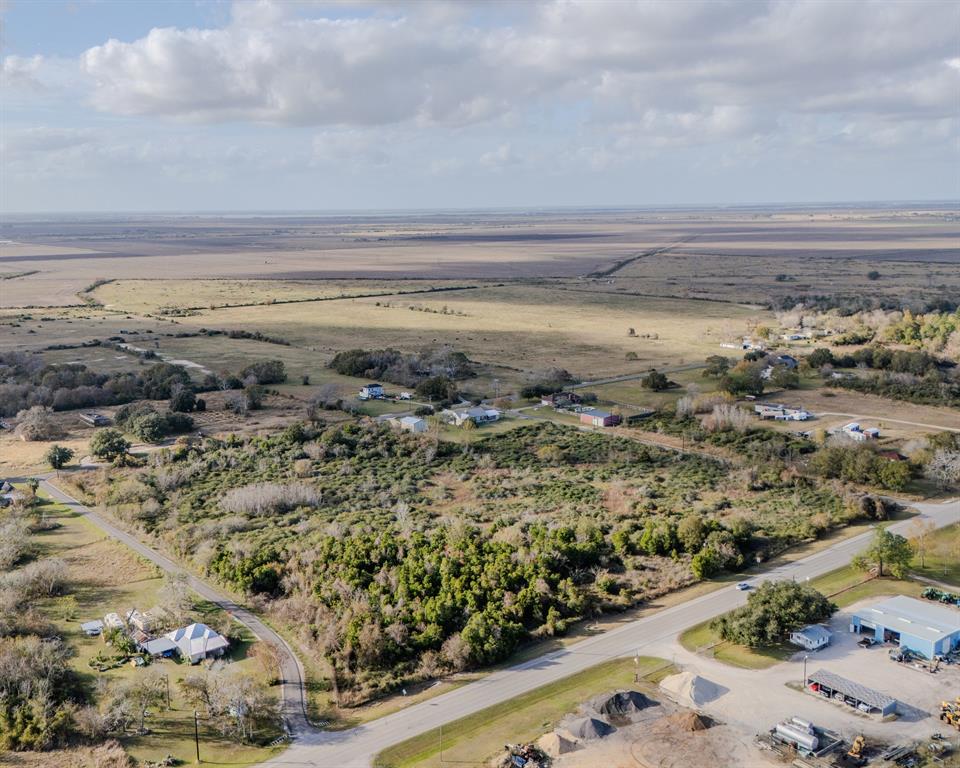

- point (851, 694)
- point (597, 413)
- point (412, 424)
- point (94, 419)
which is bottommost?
point (851, 694)

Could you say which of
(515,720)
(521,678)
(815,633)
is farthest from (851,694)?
(515,720)

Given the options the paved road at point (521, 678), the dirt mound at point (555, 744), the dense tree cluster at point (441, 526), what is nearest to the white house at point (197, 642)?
the dense tree cluster at point (441, 526)

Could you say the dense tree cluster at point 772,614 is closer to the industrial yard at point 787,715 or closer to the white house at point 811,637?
the white house at point 811,637

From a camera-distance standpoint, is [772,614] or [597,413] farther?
[597,413]

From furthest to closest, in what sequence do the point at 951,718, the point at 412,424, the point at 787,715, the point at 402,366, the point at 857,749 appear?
the point at 402,366, the point at 412,424, the point at 787,715, the point at 951,718, the point at 857,749

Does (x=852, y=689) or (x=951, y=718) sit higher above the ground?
(x=852, y=689)

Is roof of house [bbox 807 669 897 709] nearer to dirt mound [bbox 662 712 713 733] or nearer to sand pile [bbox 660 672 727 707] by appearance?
sand pile [bbox 660 672 727 707]

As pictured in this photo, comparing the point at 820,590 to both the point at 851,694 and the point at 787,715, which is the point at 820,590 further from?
the point at 787,715
